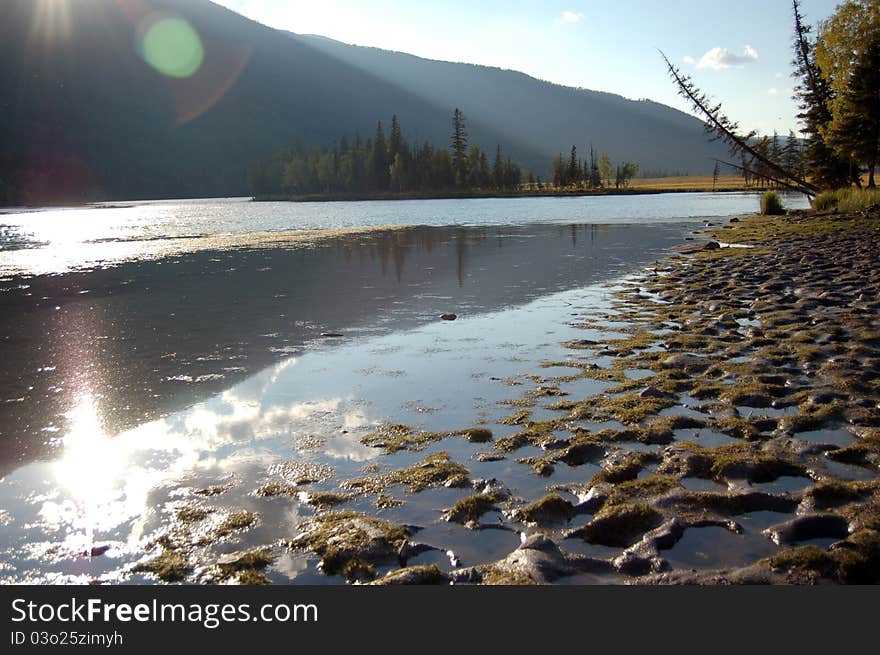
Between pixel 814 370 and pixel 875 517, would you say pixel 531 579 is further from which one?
pixel 814 370

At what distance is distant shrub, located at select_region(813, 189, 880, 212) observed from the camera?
1654 inches

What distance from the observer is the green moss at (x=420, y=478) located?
7.25m

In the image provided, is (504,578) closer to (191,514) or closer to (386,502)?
(386,502)

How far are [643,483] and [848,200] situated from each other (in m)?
47.5

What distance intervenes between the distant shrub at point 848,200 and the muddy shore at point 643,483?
35184mm

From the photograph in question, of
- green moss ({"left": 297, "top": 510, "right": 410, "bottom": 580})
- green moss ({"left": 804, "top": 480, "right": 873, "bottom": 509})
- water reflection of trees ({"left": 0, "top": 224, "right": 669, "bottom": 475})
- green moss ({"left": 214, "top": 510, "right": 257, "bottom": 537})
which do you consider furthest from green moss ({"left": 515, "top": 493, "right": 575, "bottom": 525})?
water reflection of trees ({"left": 0, "top": 224, "right": 669, "bottom": 475})

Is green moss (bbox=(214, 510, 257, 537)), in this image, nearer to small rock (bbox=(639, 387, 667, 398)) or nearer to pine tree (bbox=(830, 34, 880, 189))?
small rock (bbox=(639, 387, 667, 398))

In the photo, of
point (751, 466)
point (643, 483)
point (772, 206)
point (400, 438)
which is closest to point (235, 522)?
point (400, 438)

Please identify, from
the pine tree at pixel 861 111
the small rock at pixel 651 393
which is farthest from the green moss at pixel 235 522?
the pine tree at pixel 861 111

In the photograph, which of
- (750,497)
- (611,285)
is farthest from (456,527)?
(611,285)

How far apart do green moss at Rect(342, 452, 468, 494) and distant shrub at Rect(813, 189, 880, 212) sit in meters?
42.9

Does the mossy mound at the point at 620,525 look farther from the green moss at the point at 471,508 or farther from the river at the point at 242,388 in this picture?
the green moss at the point at 471,508

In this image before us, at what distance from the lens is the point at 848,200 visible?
150ft

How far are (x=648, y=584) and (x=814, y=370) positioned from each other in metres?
6.92
